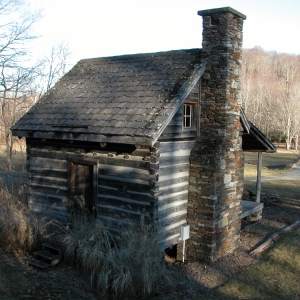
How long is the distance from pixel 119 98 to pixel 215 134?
8.62 feet

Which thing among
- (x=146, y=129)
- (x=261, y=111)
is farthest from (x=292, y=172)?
(x=261, y=111)

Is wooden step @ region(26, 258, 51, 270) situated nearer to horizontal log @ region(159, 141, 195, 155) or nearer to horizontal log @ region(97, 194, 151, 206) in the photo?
horizontal log @ region(97, 194, 151, 206)

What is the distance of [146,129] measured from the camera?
25.1ft

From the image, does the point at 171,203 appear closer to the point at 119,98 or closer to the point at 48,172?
the point at 119,98

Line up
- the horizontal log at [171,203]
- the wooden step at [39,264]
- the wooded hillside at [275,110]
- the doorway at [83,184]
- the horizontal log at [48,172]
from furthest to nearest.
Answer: the wooded hillside at [275,110] → the horizontal log at [48,172] → the doorway at [83,184] → the horizontal log at [171,203] → the wooden step at [39,264]

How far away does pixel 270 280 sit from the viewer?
828cm

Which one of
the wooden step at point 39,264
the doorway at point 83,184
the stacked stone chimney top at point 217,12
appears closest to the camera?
the wooden step at point 39,264

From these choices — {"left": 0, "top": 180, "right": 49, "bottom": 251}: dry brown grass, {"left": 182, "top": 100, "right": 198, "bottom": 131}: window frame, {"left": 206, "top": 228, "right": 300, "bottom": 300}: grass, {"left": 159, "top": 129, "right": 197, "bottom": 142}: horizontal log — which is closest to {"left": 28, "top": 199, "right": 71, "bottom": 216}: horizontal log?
{"left": 0, "top": 180, "right": 49, "bottom": 251}: dry brown grass

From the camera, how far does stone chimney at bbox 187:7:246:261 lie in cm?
898

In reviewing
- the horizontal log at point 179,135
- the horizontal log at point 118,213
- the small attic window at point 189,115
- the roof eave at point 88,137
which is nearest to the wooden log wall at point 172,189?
the horizontal log at point 179,135

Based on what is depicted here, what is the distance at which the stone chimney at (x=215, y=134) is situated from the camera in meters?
8.98

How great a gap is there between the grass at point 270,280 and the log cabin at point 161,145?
1.07m

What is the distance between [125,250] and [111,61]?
631 cm

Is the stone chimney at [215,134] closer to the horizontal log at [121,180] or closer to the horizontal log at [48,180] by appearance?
the horizontal log at [121,180]
